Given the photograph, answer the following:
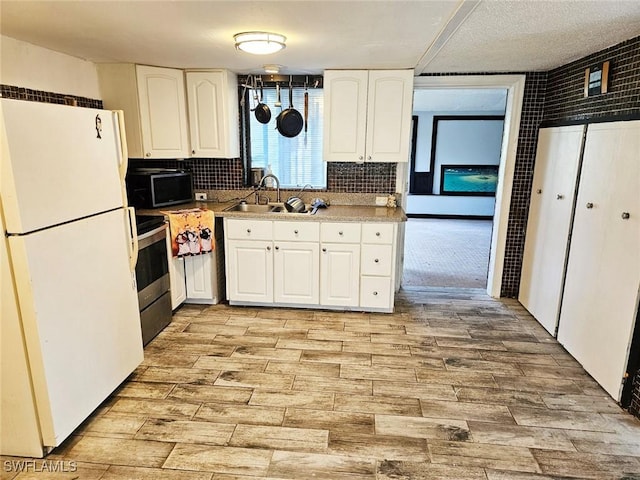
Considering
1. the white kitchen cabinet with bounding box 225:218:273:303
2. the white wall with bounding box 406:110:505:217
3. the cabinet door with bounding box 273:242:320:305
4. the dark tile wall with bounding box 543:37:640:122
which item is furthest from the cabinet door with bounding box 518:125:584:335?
the white wall with bounding box 406:110:505:217

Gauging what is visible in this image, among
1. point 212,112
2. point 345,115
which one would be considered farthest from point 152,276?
point 345,115

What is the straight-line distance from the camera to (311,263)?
3404 mm

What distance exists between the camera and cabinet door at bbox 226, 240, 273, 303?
3.43 metres

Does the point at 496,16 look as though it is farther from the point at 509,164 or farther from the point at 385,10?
the point at 509,164

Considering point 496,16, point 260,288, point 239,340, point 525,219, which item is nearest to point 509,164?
point 525,219

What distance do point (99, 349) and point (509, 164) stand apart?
3.53 metres

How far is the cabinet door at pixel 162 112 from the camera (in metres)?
3.24

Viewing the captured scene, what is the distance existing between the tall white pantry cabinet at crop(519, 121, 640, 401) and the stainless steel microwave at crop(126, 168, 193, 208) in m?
3.20

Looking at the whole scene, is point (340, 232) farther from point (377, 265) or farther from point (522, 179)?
point (522, 179)

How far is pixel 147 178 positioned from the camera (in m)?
3.32

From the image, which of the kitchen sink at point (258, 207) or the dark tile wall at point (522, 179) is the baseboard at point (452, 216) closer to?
the dark tile wall at point (522, 179)

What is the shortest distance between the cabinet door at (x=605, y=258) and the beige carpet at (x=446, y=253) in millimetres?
1471

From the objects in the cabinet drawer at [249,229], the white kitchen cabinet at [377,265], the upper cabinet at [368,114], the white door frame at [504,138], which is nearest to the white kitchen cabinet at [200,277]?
the cabinet drawer at [249,229]

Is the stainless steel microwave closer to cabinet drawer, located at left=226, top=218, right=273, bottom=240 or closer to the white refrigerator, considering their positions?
cabinet drawer, located at left=226, top=218, right=273, bottom=240
